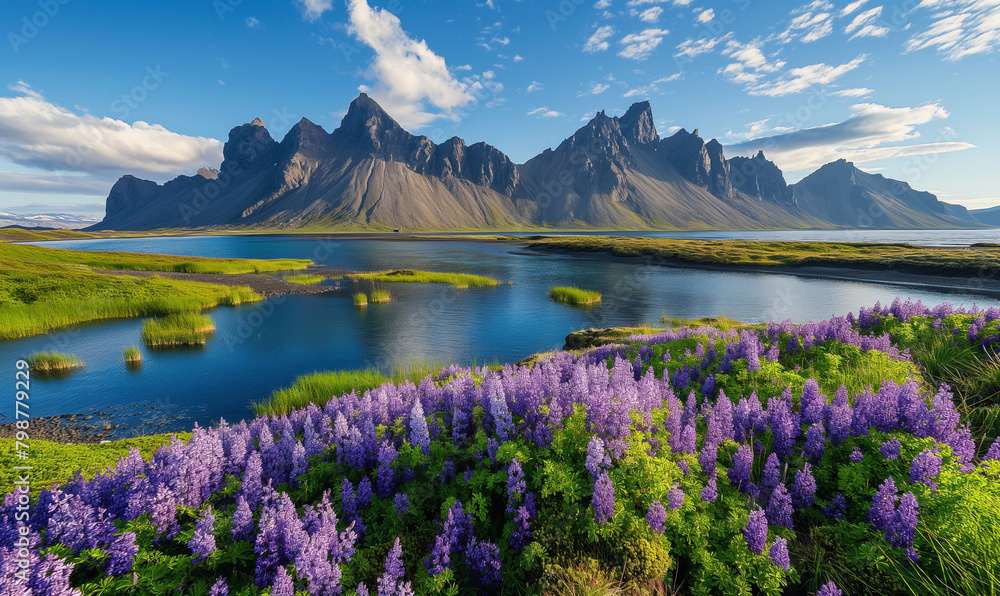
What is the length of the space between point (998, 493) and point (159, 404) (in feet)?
75.3

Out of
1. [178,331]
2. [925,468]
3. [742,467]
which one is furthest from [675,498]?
[178,331]

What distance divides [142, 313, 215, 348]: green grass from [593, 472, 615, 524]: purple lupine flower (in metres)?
28.7

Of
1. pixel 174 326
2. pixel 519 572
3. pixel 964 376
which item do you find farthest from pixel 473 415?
pixel 174 326

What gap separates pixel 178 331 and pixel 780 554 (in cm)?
3147

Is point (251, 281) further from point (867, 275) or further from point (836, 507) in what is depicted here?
point (867, 275)

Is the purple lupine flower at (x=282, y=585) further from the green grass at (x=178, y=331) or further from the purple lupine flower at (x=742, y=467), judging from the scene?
the green grass at (x=178, y=331)

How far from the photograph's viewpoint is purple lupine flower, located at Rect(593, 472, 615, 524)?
3.73m

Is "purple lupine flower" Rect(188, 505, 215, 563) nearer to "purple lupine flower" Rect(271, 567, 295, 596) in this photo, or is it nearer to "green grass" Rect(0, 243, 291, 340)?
"purple lupine flower" Rect(271, 567, 295, 596)

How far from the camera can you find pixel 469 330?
29.9 m

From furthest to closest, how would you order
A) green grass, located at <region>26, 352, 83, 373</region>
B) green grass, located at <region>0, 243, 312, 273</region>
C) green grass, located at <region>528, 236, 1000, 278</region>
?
green grass, located at <region>528, 236, 1000, 278</region>
green grass, located at <region>0, 243, 312, 273</region>
green grass, located at <region>26, 352, 83, 373</region>

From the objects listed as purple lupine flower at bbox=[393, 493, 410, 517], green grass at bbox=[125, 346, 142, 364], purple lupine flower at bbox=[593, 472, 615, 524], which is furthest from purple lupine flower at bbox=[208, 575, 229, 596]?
green grass at bbox=[125, 346, 142, 364]

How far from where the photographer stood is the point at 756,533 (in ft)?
11.6

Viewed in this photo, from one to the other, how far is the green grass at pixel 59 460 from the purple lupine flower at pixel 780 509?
25.3 ft

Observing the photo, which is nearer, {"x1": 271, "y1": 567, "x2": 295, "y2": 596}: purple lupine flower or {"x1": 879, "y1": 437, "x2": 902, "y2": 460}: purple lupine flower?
{"x1": 271, "y1": 567, "x2": 295, "y2": 596}: purple lupine flower
